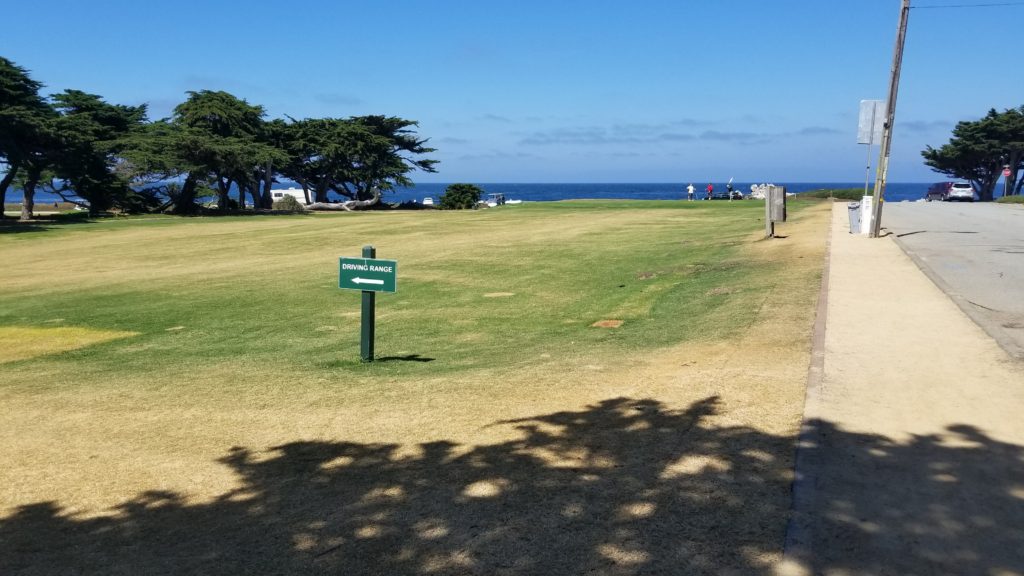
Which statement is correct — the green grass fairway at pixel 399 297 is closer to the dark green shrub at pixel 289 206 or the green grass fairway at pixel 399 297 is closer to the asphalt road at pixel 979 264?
the asphalt road at pixel 979 264

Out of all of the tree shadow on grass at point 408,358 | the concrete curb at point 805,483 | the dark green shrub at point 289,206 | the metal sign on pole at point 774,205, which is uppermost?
the metal sign on pole at point 774,205

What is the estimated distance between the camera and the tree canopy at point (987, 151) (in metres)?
74.7

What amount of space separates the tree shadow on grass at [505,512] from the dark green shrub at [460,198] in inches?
2239

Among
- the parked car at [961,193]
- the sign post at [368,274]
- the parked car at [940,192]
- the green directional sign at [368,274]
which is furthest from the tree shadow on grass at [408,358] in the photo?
the parked car at [940,192]

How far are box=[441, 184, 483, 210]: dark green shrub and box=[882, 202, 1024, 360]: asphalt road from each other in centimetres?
3707

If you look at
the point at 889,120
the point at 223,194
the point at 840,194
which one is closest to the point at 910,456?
the point at 889,120

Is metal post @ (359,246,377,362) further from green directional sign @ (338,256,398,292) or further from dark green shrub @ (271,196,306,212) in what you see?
dark green shrub @ (271,196,306,212)

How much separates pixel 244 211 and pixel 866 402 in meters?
53.2

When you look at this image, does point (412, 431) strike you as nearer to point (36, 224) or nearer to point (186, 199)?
point (36, 224)

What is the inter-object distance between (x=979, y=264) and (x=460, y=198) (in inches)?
1935

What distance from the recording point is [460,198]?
206 feet

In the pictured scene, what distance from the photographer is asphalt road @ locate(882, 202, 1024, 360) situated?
9.55 metres

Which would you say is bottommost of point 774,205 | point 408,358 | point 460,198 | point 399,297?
point 399,297

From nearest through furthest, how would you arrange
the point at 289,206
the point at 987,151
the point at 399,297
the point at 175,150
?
1. the point at 399,297
2. the point at 175,150
3. the point at 289,206
4. the point at 987,151
